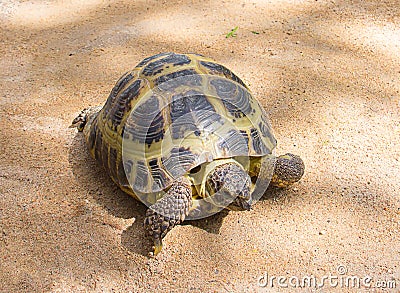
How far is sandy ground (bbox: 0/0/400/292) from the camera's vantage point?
2.75m

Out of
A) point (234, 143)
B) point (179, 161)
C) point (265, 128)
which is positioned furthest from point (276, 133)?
point (179, 161)

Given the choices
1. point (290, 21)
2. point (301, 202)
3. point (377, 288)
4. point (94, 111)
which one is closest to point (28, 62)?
point (94, 111)

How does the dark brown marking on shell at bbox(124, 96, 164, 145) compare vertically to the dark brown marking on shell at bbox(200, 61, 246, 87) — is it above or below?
below

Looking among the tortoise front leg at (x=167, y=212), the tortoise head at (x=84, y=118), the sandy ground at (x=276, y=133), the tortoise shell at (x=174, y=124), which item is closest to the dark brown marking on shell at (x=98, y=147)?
the tortoise shell at (x=174, y=124)

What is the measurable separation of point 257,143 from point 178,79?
2.22 ft

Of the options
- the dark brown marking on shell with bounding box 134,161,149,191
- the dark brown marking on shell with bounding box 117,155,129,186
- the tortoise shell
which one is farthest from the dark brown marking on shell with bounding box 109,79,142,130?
the dark brown marking on shell with bounding box 134,161,149,191

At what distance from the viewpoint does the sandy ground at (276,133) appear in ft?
9.02

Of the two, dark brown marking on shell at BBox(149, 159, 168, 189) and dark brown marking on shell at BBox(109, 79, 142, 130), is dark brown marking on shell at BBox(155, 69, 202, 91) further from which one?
dark brown marking on shell at BBox(149, 159, 168, 189)

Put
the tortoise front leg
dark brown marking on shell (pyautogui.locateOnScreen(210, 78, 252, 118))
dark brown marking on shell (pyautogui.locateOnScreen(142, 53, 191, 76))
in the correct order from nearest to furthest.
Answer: the tortoise front leg → dark brown marking on shell (pyautogui.locateOnScreen(210, 78, 252, 118)) → dark brown marking on shell (pyautogui.locateOnScreen(142, 53, 191, 76))

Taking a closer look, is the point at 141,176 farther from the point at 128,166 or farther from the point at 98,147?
the point at 98,147

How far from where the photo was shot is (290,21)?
217 inches

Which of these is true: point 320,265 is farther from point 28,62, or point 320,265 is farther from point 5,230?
point 28,62

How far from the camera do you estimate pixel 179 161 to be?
281cm

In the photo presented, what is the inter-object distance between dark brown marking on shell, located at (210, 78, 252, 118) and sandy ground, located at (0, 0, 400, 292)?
2.12 ft
